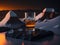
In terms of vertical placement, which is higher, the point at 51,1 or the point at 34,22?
the point at 51,1

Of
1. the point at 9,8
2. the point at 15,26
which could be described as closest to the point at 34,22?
the point at 15,26

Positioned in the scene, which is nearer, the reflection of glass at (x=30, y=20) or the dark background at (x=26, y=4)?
the dark background at (x=26, y=4)

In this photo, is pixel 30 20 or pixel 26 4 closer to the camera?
pixel 26 4

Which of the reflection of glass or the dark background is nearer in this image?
the dark background

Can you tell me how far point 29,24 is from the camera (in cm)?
311

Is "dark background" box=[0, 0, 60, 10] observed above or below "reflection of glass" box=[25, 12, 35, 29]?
above

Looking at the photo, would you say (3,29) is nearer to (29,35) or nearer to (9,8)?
(9,8)

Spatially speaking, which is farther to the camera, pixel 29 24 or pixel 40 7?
pixel 29 24

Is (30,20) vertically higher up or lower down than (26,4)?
lower down

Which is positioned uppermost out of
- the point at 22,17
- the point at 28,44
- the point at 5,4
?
the point at 5,4

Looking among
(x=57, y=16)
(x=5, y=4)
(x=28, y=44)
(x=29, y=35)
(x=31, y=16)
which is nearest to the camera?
(x=28, y=44)

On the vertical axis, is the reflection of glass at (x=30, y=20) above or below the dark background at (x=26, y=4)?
below

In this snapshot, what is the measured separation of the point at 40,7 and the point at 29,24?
57 cm

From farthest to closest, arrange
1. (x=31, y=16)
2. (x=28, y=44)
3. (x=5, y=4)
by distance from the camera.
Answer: (x=31, y=16) → (x=5, y=4) → (x=28, y=44)
